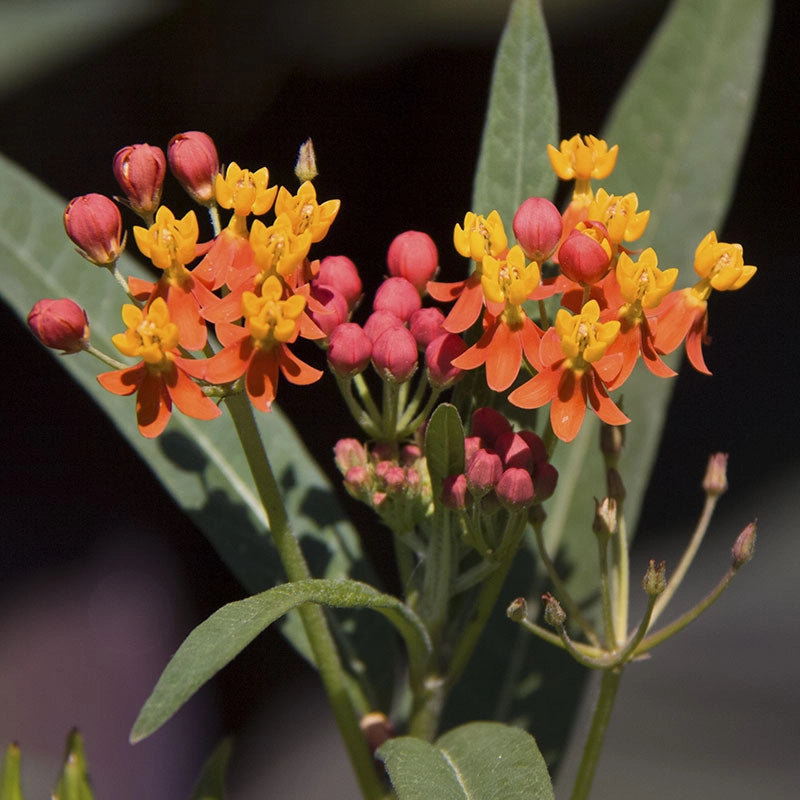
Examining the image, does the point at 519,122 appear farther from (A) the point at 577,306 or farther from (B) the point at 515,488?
(B) the point at 515,488

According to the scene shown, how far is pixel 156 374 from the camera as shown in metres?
1.09

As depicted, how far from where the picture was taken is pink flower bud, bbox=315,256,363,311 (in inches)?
48.3

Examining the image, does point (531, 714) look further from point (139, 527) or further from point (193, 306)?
point (139, 527)

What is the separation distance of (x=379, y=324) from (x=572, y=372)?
0.21 m

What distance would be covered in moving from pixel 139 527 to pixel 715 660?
1.94 m

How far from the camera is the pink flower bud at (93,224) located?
3.70ft

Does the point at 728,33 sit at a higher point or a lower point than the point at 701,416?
higher

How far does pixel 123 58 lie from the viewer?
322 cm

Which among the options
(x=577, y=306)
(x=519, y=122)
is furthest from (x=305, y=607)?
(x=519, y=122)

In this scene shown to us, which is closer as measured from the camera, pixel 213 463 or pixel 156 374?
pixel 156 374

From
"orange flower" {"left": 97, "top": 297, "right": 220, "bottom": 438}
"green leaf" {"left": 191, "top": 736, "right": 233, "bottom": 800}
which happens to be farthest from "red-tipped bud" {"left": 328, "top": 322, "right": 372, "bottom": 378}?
"green leaf" {"left": 191, "top": 736, "right": 233, "bottom": 800}

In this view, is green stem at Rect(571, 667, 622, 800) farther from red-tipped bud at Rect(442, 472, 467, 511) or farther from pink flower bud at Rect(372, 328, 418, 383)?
pink flower bud at Rect(372, 328, 418, 383)

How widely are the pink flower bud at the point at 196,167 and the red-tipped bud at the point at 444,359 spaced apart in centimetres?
30

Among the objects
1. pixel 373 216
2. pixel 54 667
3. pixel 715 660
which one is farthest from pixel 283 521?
pixel 54 667
